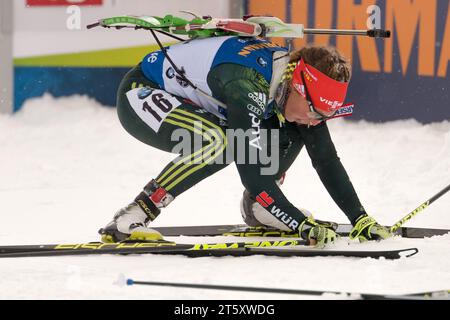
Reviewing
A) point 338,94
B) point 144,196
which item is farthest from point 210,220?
point 338,94

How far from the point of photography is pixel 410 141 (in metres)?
7.11

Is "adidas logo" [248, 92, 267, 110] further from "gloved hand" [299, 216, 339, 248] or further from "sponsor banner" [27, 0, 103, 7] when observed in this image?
"sponsor banner" [27, 0, 103, 7]

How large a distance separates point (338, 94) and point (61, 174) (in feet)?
9.73

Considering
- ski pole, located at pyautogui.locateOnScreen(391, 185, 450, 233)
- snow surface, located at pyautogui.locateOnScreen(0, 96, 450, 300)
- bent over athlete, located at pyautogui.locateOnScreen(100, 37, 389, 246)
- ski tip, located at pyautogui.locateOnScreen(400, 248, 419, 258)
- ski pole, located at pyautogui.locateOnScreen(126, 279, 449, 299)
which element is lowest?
snow surface, located at pyautogui.locateOnScreen(0, 96, 450, 300)

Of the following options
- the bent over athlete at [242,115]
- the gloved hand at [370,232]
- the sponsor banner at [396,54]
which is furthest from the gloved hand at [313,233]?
the sponsor banner at [396,54]

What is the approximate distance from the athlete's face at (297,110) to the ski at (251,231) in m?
0.57

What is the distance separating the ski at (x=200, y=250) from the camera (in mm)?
4281

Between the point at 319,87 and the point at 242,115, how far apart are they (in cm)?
36

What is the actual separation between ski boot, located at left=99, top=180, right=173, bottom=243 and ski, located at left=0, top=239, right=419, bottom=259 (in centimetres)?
7

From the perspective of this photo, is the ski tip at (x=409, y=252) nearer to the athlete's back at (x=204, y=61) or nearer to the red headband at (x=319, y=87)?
the red headband at (x=319, y=87)

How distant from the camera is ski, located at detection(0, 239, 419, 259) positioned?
4.28 m

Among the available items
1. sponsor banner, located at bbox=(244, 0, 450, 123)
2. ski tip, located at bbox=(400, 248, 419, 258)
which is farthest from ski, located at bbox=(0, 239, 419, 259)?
sponsor banner, located at bbox=(244, 0, 450, 123)

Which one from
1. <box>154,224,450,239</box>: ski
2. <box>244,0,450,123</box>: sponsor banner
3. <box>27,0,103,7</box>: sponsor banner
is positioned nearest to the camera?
<box>154,224,450,239</box>: ski
